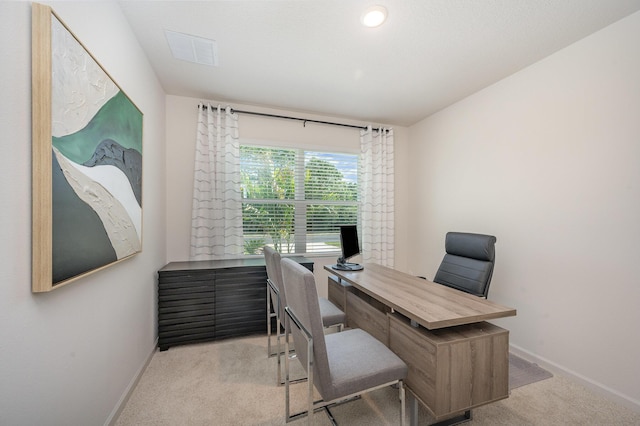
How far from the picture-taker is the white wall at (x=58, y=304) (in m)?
0.84

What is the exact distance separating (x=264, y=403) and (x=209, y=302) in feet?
3.82

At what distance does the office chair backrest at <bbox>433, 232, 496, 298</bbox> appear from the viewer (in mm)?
2012

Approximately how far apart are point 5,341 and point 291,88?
2758 millimetres

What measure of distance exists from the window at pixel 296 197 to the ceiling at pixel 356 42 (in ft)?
2.68

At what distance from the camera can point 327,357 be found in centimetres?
120

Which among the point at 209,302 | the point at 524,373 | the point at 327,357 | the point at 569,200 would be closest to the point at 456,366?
the point at 327,357

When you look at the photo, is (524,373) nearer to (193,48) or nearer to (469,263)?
(469,263)

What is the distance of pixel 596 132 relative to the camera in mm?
1909

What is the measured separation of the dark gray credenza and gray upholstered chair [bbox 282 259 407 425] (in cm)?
130

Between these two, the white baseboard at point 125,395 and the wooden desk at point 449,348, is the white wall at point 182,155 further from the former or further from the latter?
the wooden desk at point 449,348

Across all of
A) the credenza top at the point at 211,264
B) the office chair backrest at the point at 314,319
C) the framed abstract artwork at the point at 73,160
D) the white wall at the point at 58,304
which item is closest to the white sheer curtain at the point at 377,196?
the credenza top at the point at 211,264

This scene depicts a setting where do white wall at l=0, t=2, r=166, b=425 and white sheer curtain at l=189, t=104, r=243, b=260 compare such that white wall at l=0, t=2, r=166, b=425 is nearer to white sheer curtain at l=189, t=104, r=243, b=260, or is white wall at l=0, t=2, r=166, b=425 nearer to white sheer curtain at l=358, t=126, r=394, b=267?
white sheer curtain at l=189, t=104, r=243, b=260

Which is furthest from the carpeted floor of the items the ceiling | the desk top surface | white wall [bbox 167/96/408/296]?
white wall [bbox 167/96/408/296]

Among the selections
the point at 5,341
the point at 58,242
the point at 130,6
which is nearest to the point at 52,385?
the point at 5,341
